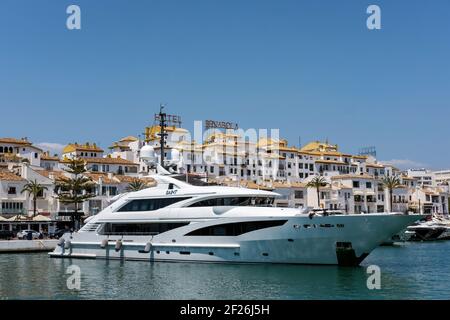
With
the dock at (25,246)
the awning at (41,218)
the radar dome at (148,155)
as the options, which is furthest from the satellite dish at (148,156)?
the awning at (41,218)

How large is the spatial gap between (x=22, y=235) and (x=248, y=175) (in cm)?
4490

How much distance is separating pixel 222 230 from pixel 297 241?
14.8 feet

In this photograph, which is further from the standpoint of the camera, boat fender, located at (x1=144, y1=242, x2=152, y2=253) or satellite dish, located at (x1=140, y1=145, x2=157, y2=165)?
satellite dish, located at (x1=140, y1=145, x2=157, y2=165)

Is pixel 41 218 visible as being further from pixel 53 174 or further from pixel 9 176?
pixel 53 174

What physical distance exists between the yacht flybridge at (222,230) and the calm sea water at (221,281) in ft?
2.97

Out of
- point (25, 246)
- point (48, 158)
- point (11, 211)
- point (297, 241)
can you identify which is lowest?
point (25, 246)

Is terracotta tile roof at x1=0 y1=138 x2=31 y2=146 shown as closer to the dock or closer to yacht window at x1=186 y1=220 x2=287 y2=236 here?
the dock

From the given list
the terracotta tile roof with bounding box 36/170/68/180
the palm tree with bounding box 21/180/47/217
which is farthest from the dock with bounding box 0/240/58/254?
the terracotta tile roof with bounding box 36/170/68/180

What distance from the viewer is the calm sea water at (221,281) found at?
23172 millimetres

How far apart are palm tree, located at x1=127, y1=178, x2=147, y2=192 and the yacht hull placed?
114 ft

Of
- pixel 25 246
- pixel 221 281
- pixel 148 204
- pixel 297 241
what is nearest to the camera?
pixel 221 281

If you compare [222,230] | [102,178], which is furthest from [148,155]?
[102,178]

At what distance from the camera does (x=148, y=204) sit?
120 ft

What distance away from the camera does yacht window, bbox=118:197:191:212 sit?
3563 cm
